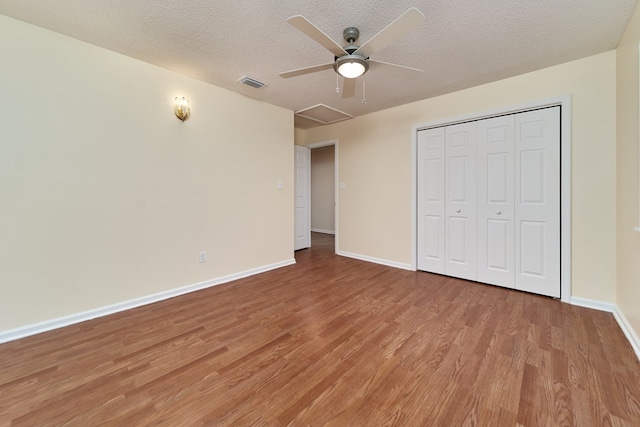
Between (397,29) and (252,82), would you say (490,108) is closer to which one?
(397,29)

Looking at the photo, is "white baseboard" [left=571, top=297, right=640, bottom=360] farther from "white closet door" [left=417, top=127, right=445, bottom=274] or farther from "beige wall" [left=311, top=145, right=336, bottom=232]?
"beige wall" [left=311, top=145, right=336, bottom=232]

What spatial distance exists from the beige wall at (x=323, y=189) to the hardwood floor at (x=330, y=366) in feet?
15.6

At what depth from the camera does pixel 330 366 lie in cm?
171

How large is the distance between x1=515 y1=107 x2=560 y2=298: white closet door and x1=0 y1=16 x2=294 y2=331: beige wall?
3418 millimetres

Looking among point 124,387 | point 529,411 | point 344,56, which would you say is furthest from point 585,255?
point 124,387

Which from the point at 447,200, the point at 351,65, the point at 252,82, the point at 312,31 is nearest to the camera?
the point at 312,31

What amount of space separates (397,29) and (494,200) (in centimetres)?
245

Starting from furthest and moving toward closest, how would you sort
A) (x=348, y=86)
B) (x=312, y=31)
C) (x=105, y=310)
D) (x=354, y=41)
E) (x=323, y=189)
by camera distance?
(x=323, y=189), (x=348, y=86), (x=105, y=310), (x=354, y=41), (x=312, y=31)

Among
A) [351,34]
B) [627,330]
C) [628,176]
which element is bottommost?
[627,330]

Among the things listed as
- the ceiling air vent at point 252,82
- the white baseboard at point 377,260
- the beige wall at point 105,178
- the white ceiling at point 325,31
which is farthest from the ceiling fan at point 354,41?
the white baseboard at point 377,260

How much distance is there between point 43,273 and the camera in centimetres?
218

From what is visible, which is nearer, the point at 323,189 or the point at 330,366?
the point at 330,366

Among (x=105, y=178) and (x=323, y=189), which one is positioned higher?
(x=323, y=189)

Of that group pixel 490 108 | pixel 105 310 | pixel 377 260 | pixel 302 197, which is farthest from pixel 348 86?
pixel 105 310
